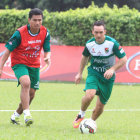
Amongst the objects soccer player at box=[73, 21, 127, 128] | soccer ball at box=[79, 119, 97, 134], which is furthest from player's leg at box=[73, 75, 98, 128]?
soccer ball at box=[79, 119, 97, 134]

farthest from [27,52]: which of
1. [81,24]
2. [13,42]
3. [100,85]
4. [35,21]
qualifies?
[81,24]

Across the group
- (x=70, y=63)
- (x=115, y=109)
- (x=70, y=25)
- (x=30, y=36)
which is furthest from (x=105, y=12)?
(x=30, y=36)

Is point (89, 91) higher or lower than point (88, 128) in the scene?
higher

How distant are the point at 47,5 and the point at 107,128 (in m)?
39.3

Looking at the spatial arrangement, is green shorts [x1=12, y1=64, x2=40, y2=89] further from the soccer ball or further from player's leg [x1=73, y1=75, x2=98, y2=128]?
the soccer ball

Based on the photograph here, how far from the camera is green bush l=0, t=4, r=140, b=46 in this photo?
2242 centimetres

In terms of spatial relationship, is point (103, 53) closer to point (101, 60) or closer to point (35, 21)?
point (101, 60)

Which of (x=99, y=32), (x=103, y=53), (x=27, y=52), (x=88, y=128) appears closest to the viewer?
(x=88, y=128)

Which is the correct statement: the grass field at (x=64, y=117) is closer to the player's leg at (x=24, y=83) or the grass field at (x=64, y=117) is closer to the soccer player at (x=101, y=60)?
the player's leg at (x=24, y=83)

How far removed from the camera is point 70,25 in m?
23.0

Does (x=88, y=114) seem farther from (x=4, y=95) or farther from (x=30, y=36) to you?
(x=4, y=95)

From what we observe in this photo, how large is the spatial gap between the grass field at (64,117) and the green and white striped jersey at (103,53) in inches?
42.7

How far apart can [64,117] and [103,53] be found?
2.35 m

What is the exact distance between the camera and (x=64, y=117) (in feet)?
33.4
